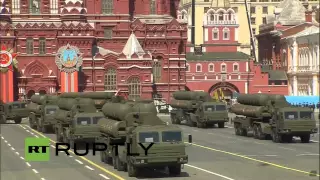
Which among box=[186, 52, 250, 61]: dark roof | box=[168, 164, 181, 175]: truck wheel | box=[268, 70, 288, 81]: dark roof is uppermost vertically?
box=[186, 52, 250, 61]: dark roof

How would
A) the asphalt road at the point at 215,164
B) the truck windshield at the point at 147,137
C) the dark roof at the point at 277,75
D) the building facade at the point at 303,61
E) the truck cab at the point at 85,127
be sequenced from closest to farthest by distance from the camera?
the truck windshield at the point at 147,137 < the asphalt road at the point at 215,164 < the truck cab at the point at 85,127 < the building facade at the point at 303,61 < the dark roof at the point at 277,75

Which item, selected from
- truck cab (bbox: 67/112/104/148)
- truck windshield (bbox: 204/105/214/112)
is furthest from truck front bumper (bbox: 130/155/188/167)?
truck windshield (bbox: 204/105/214/112)

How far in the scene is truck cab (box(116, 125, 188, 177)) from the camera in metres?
34.1

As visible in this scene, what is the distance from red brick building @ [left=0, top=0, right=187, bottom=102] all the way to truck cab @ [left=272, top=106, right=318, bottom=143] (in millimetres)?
58910

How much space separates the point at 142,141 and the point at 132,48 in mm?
80500

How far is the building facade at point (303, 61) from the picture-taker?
125m

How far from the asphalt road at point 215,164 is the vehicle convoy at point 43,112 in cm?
888

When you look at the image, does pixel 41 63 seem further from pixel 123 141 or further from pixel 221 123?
pixel 123 141

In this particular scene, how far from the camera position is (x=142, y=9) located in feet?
417

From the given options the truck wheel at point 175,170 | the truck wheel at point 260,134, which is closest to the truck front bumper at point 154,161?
the truck wheel at point 175,170

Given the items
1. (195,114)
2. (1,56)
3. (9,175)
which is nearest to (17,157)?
(9,175)

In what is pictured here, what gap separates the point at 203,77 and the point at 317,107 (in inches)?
1245

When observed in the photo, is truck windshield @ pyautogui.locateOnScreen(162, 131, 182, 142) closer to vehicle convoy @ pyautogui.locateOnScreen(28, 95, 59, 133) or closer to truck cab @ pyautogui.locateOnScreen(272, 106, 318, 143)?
truck cab @ pyautogui.locateOnScreen(272, 106, 318, 143)

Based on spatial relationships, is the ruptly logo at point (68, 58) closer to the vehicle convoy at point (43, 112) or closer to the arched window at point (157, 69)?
the arched window at point (157, 69)
